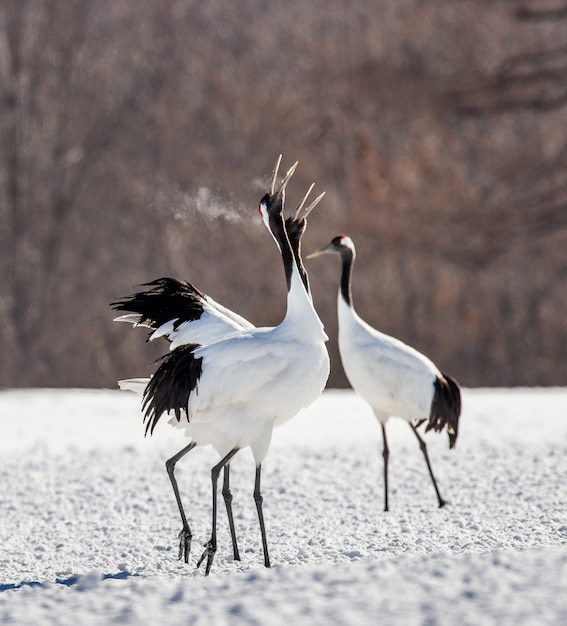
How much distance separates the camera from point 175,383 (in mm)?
5129

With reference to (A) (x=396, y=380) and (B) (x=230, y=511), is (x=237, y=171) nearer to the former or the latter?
(A) (x=396, y=380)

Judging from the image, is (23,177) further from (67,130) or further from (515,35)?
(515,35)

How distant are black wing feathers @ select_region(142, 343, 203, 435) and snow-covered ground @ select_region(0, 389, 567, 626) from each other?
2.54 ft

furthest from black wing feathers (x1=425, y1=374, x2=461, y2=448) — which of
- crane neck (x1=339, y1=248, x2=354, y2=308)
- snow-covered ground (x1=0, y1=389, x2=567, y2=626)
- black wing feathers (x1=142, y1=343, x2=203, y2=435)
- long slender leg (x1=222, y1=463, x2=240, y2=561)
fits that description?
black wing feathers (x1=142, y1=343, x2=203, y2=435)

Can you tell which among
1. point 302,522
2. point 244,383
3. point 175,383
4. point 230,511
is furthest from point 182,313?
point 302,522

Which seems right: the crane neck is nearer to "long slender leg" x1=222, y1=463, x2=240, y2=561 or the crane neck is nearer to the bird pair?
the bird pair

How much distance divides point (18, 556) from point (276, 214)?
7.19ft

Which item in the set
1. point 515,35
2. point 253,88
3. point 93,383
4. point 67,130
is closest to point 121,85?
point 67,130

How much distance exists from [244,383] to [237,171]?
676 inches

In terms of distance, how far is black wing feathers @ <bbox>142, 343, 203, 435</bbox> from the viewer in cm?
511

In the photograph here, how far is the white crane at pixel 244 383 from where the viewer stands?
5051mm

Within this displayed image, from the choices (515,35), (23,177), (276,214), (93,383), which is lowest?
(93,383)

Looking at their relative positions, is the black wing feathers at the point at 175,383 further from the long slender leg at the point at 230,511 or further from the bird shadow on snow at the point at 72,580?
the bird shadow on snow at the point at 72,580

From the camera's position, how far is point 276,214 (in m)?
5.68
